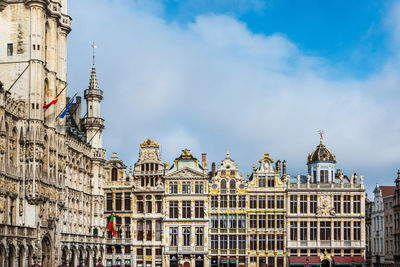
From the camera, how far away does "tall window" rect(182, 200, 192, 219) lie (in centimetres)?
8244

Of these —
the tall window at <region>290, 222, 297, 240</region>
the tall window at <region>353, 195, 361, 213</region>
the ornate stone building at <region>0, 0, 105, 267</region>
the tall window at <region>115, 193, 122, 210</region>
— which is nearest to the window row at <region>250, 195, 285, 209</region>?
the tall window at <region>290, 222, 297, 240</region>

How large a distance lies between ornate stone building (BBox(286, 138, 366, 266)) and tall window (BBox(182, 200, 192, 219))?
1195 centimetres

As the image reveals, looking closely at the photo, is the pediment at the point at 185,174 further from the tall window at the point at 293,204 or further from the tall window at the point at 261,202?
the tall window at the point at 293,204

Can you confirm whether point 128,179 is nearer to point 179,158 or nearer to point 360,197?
point 179,158

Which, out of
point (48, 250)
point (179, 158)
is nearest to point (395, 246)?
point (179, 158)

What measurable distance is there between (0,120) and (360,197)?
48.3m

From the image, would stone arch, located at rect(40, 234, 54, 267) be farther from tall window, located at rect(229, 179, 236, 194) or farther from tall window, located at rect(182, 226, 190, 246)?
tall window, located at rect(229, 179, 236, 194)

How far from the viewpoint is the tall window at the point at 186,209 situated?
3246 inches

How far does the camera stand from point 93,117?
2970 inches

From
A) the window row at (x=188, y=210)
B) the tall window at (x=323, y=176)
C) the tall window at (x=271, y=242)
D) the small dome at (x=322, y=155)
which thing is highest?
the small dome at (x=322, y=155)

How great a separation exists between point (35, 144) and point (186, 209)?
102 ft

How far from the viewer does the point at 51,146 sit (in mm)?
58781

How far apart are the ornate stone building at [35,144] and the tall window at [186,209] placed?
17.1 meters

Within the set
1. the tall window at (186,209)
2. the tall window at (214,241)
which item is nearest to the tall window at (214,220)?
the tall window at (214,241)
